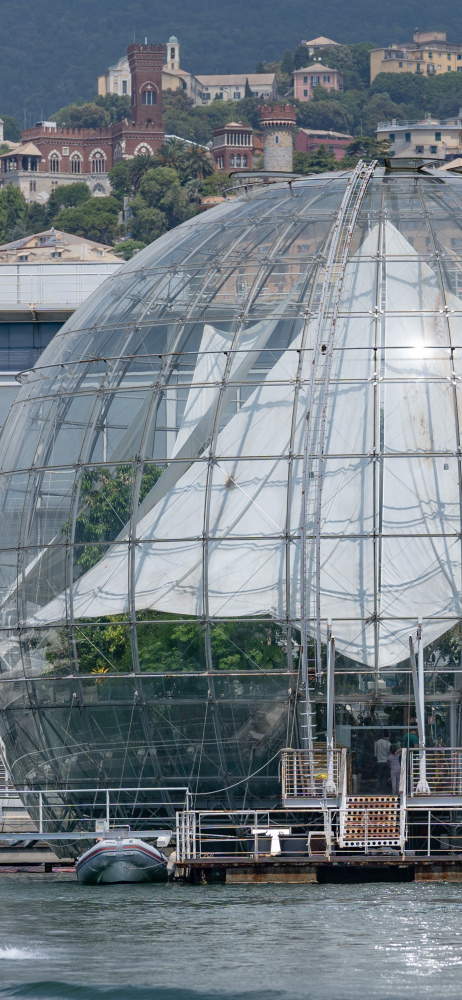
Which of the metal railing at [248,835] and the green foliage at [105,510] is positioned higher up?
the green foliage at [105,510]

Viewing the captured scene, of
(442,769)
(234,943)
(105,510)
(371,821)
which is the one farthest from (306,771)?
(234,943)

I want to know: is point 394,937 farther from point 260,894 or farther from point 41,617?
point 41,617

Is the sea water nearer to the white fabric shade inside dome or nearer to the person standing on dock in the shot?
the person standing on dock

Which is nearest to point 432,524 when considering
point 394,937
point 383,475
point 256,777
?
point 383,475

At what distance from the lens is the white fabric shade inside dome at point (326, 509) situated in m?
27.2

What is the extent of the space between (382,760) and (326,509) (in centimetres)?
393

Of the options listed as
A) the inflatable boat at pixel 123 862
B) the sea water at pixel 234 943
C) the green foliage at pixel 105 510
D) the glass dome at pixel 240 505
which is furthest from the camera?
the green foliage at pixel 105 510

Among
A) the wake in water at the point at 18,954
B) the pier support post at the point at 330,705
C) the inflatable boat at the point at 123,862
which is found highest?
the pier support post at the point at 330,705

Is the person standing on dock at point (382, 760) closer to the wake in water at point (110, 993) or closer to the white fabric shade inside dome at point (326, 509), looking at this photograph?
the white fabric shade inside dome at point (326, 509)

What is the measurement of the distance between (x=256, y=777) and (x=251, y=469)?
15.7ft

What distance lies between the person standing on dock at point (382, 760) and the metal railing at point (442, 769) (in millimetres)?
413

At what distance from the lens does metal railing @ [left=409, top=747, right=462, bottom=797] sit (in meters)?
26.2

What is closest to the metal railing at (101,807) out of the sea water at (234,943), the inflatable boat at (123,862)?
the inflatable boat at (123,862)

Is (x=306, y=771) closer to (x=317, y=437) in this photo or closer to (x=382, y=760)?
(x=382, y=760)
